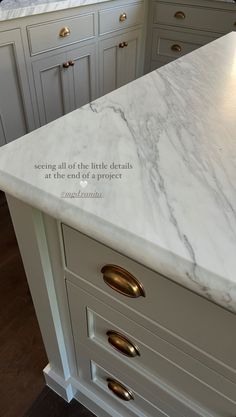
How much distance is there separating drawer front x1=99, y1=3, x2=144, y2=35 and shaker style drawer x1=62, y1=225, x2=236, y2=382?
64.6 inches

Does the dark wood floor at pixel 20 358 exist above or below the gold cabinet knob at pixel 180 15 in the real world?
below

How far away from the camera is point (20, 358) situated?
1165 mm

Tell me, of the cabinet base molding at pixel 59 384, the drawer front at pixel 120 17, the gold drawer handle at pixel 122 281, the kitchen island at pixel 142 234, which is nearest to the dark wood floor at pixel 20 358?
the cabinet base molding at pixel 59 384

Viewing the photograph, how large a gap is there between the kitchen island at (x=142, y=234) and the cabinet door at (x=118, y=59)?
1.26m

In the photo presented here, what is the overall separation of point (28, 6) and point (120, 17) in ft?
2.37

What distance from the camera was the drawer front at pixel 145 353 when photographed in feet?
1.76

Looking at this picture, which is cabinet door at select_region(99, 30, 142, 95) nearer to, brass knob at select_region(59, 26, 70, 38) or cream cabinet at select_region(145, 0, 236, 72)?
cream cabinet at select_region(145, 0, 236, 72)

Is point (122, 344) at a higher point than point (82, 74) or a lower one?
higher

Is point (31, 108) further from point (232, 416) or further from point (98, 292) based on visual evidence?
point (232, 416)

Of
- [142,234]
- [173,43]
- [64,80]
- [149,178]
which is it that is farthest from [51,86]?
[142,234]

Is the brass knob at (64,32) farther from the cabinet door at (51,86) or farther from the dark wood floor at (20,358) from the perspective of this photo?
the dark wood floor at (20,358)

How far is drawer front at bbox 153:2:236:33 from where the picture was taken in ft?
6.27

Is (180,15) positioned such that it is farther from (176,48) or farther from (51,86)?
(51,86)

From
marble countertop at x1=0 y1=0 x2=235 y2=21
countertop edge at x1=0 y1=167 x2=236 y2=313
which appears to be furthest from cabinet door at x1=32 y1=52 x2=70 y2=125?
countertop edge at x1=0 y1=167 x2=236 y2=313
